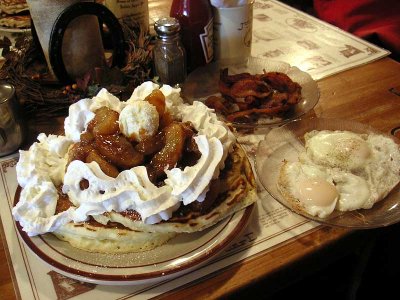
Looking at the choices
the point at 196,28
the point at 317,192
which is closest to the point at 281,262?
the point at 317,192

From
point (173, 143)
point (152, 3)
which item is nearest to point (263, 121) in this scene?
point (173, 143)

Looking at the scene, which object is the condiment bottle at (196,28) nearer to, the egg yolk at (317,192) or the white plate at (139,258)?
the egg yolk at (317,192)

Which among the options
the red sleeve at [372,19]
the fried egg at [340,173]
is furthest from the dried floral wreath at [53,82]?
the red sleeve at [372,19]

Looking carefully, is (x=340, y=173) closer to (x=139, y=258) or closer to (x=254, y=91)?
(x=254, y=91)

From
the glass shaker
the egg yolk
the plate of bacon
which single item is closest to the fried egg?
the egg yolk

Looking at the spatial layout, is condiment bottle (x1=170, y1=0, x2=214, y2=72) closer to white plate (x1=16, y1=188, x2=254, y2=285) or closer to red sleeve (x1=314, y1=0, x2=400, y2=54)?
white plate (x1=16, y1=188, x2=254, y2=285)
